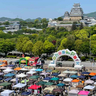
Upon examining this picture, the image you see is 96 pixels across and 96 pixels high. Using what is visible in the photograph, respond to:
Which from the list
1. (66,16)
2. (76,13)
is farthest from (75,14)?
(66,16)

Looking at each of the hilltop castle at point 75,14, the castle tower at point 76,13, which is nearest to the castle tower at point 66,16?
the hilltop castle at point 75,14

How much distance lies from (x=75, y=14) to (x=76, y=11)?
2.57m

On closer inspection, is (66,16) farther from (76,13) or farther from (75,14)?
(76,13)

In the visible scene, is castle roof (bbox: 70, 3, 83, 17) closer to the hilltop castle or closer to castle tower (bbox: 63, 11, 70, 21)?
the hilltop castle

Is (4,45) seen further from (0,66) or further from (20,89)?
(20,89)

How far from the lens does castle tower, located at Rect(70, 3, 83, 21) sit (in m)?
133

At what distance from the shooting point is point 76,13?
133625mm

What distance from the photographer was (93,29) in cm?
9006

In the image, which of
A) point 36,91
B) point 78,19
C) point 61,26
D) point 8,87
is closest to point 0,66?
point 8,87

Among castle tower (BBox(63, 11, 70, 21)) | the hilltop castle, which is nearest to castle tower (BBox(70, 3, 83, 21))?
the hilltop castle

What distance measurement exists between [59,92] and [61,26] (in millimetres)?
92214

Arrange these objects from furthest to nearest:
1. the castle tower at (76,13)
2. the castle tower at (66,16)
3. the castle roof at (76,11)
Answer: the castle roof at (76,11) < the castle tower at (76,13) < the castle tower at (66,16)

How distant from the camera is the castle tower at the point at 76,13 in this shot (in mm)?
132625

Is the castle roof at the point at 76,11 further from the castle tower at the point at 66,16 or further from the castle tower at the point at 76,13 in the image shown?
the castle tower at the point at 66,16
